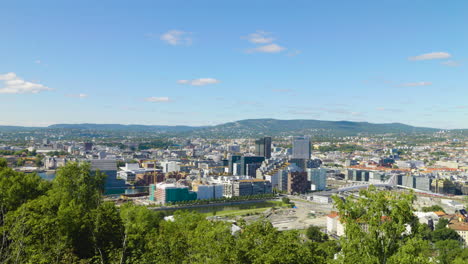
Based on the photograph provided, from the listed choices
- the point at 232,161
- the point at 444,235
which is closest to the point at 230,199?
the point at 232,161

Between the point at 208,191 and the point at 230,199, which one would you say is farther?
the point at 208,191

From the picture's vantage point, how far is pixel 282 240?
7.33 m

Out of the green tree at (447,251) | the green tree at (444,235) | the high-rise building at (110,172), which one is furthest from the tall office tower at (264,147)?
the green tree at (447,251)

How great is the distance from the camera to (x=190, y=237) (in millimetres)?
9227

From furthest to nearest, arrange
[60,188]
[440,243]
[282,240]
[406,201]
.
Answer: [440,243] → [60,188] → [282,240] → [406,201]

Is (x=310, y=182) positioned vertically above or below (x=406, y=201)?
below

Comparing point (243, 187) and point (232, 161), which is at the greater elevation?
point (232, 161)

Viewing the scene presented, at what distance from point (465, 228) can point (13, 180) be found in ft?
80.3

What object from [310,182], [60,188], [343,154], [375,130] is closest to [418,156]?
[343,154]

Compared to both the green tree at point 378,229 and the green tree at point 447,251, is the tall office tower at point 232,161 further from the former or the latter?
the green tree at point 378,229

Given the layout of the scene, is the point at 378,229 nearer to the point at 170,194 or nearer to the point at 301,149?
the point at 170,194

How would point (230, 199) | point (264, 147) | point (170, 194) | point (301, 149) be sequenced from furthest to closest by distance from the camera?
point (301, 149) < point (264, 147) < point (230, 199) < point (170, 194)

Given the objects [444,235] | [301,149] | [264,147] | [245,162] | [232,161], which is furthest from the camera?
[301,149]

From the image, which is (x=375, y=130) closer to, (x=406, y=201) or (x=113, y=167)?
(x=113, y=167)
